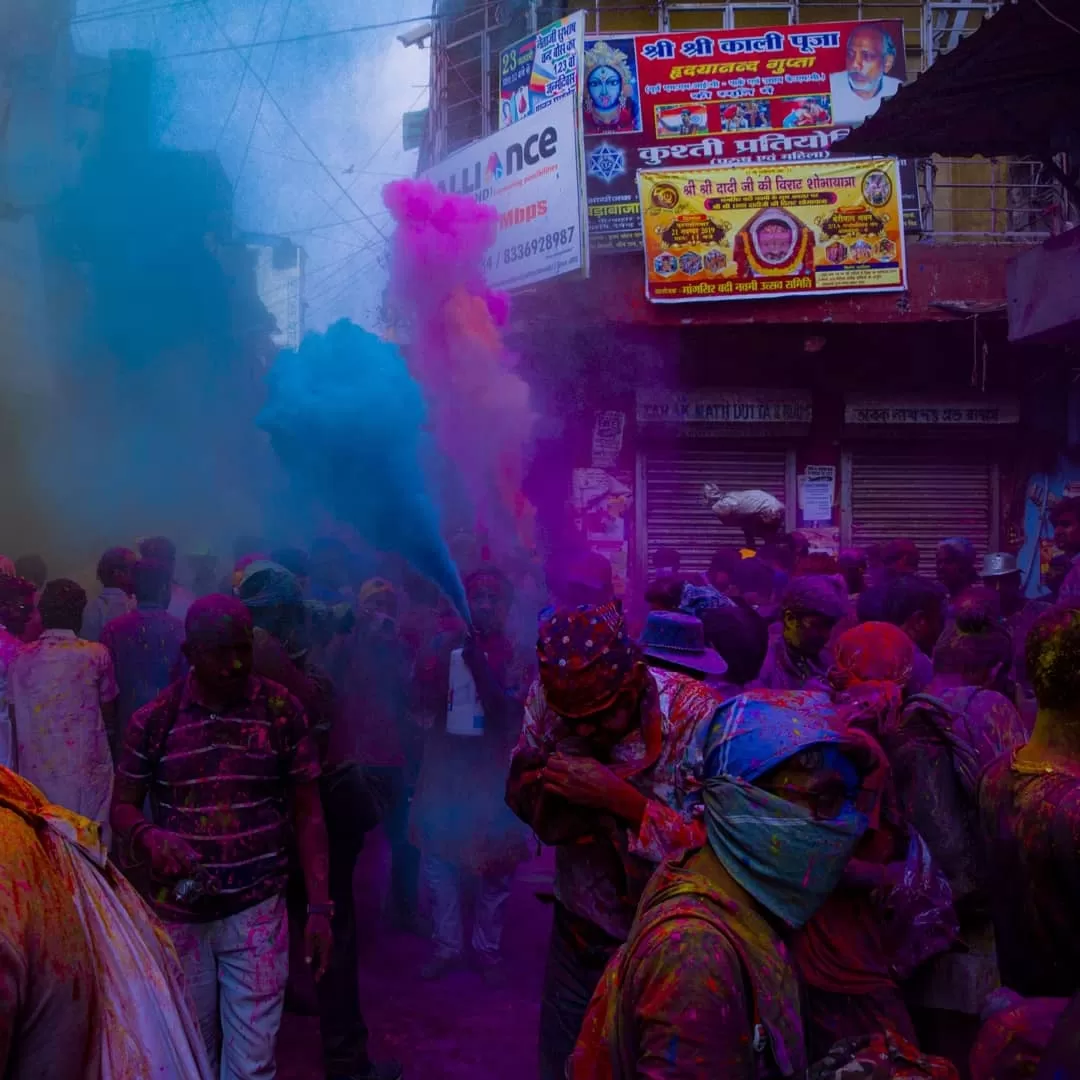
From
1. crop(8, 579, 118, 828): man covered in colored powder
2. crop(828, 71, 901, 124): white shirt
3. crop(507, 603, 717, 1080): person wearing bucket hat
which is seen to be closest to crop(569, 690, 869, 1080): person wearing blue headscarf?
crop(507, 603, 717, 1080): person wearing bucket hat

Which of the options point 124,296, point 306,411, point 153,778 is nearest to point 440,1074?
point 153,778

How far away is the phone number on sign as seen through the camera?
1199 cm

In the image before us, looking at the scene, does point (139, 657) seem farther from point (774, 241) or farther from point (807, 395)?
point (807, 395)

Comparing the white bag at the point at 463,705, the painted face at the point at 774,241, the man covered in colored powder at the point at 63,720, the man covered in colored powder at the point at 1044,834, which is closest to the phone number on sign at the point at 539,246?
the painted face at the point at 774,241

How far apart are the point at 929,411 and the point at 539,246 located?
498cm

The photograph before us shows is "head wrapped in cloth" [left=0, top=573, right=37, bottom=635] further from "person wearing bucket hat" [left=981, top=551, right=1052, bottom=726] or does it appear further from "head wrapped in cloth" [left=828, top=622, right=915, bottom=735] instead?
"person wearing bucket hat" [left=981, top=551, right=1052, bottom=726]

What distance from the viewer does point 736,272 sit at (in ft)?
39.4

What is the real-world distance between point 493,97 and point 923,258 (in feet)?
19.7

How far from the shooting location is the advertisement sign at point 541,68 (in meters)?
12.2

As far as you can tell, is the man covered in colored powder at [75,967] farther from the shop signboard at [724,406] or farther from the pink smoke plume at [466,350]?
the shop signboard at [724,406]

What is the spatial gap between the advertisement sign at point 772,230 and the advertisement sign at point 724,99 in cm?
30

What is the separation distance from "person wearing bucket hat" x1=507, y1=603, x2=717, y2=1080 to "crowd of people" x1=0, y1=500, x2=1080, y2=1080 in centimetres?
1

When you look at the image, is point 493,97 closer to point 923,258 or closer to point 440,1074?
point 923,258

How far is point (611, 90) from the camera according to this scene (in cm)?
1244
